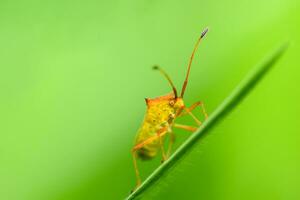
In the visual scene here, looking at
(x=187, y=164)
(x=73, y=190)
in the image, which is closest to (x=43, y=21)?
(x=73, y=190)

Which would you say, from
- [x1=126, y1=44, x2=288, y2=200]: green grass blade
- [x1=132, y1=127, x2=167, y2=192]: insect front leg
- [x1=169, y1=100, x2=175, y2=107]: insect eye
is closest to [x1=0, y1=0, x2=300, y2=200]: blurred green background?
[x1=132, y1=127, x2=167, y2=192]: insect front leg

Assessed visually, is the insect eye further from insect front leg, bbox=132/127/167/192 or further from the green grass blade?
the green grass blade

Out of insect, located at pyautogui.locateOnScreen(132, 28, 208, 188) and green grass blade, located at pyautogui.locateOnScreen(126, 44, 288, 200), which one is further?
insect, located at pyautogui.locateOnScreen(132, 28, 208, 188)

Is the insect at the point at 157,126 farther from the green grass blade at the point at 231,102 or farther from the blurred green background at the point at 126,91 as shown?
the green grass blade at the point at 231,102

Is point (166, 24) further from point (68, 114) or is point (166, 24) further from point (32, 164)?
point (32, 164)

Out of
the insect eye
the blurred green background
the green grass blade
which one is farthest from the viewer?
the blurred green background

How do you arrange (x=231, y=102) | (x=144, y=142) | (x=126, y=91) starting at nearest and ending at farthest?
(x=231, y=102), (x=144, y=142), (x=126, y=91)

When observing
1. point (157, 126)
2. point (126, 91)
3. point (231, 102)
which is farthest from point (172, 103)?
point (231, 102)

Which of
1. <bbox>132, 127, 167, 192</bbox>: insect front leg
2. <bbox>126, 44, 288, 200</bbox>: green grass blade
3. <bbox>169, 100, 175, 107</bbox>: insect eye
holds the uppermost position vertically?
<bbox>126, 44, 288, 200</bbox>: green grass blade

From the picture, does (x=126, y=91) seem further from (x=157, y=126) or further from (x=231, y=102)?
(x=231, y=102)

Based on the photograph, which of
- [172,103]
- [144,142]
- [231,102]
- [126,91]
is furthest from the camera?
[126,91]

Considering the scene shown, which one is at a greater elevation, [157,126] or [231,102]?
[231,102]
